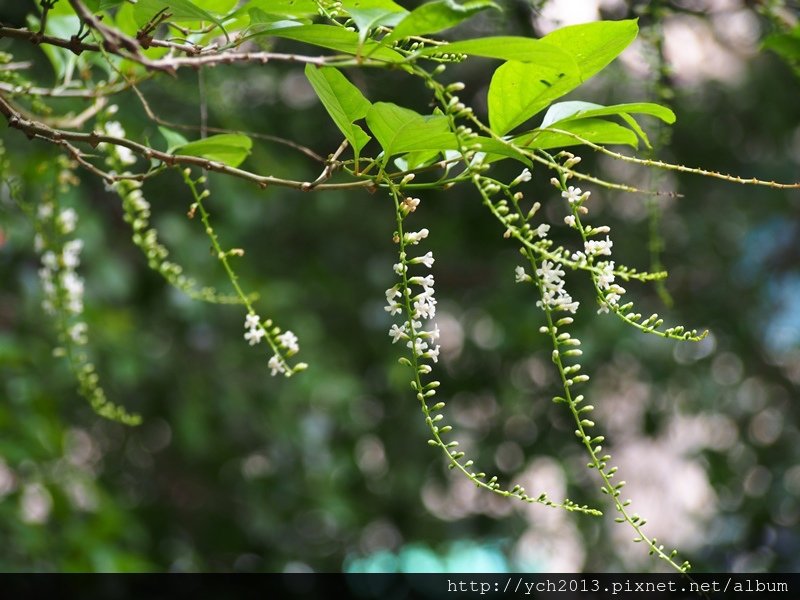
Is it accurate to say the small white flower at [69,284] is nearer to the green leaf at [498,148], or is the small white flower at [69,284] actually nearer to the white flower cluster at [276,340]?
the white flower cluster at [276,340]

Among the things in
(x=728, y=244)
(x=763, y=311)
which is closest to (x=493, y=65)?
(x=728, y=244)

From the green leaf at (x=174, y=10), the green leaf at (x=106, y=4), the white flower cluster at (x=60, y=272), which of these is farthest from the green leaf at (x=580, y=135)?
the white flower cluster at (x=60, y=272)

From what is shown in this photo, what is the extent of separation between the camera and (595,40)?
538mm

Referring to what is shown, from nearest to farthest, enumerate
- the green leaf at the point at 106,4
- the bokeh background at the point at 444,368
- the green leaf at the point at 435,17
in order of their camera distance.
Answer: the green leaf at the point at 435,17 < the green leaf at the point at 106,4 < the bokeh background at the point at 444,368

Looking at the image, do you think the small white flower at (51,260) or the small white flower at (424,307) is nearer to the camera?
the small white flower at (424,307)

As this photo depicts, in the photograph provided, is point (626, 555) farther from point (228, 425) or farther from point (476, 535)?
point (228, 425)

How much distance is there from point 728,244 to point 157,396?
1.71 metres

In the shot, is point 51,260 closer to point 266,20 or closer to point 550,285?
point 266,20

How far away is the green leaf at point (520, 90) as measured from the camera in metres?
0.54

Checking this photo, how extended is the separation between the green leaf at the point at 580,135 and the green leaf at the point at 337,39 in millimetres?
107

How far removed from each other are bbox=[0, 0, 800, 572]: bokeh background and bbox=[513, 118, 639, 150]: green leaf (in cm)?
139

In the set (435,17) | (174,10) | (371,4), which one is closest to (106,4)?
(174,10)

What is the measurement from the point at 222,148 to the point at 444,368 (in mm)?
1817

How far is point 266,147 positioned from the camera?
2.14 m
